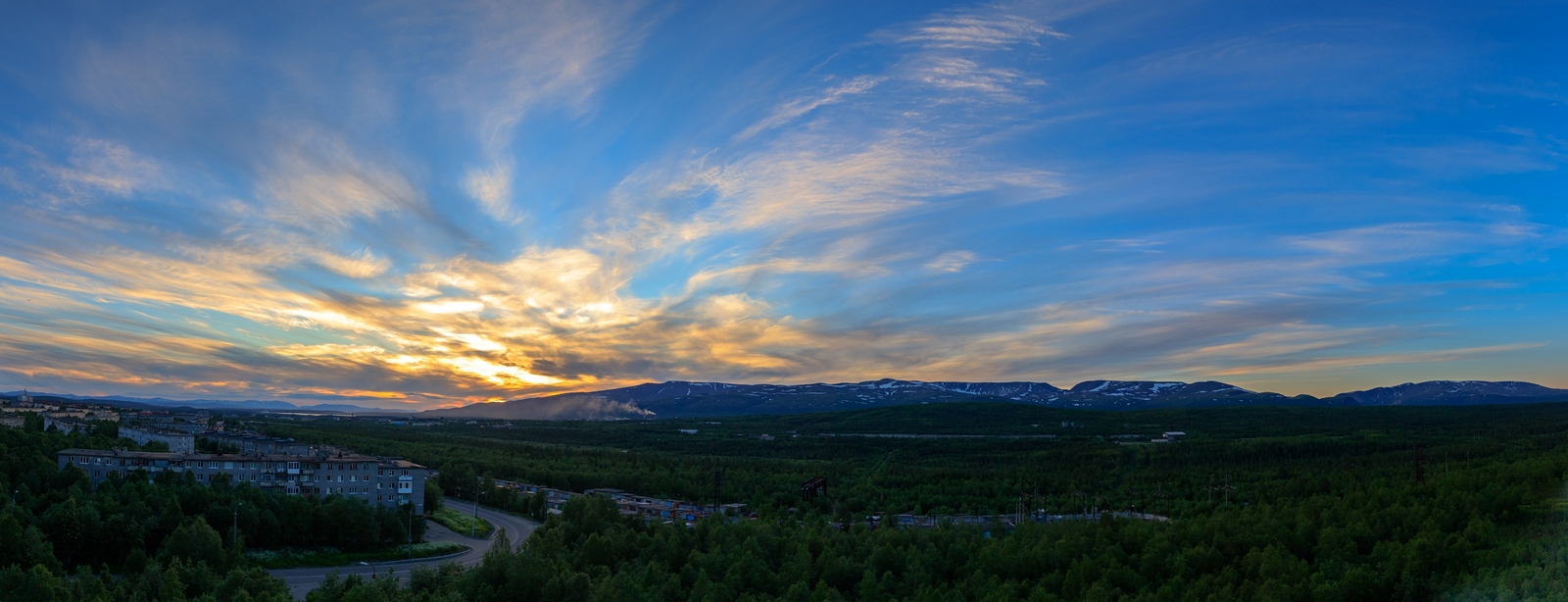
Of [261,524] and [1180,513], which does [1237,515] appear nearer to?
[1180,513]

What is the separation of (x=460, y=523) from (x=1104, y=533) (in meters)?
45.1

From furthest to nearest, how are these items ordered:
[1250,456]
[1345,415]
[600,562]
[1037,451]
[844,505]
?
[1345,415], [1037,451], [1250,456], [844,505], [600,562]

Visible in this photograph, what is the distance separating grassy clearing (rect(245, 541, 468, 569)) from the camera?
50156 millimetres

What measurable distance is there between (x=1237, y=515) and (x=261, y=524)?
2196 inches

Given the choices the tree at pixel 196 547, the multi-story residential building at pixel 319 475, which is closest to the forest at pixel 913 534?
the tree at pixel 196 547

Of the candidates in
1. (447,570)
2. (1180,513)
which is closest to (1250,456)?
(1180,513)

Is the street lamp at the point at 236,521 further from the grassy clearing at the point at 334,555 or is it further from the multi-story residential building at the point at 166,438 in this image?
the multi-story residential building at the point at 166,438

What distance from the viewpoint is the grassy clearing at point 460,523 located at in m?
61.7

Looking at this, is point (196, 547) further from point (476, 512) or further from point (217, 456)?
point (476, 512)

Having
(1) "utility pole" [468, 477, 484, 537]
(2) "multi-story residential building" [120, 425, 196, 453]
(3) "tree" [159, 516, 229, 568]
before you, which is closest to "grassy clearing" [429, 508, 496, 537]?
(1) "utility pole" [468, 477, 484, 537]

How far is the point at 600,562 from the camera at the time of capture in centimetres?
4288

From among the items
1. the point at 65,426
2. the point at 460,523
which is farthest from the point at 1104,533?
the point at 65,426

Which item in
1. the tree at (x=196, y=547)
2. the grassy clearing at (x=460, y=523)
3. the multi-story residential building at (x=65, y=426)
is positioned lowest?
the grassy clearing at (x=460, y=523)

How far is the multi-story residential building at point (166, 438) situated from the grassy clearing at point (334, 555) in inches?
1485
